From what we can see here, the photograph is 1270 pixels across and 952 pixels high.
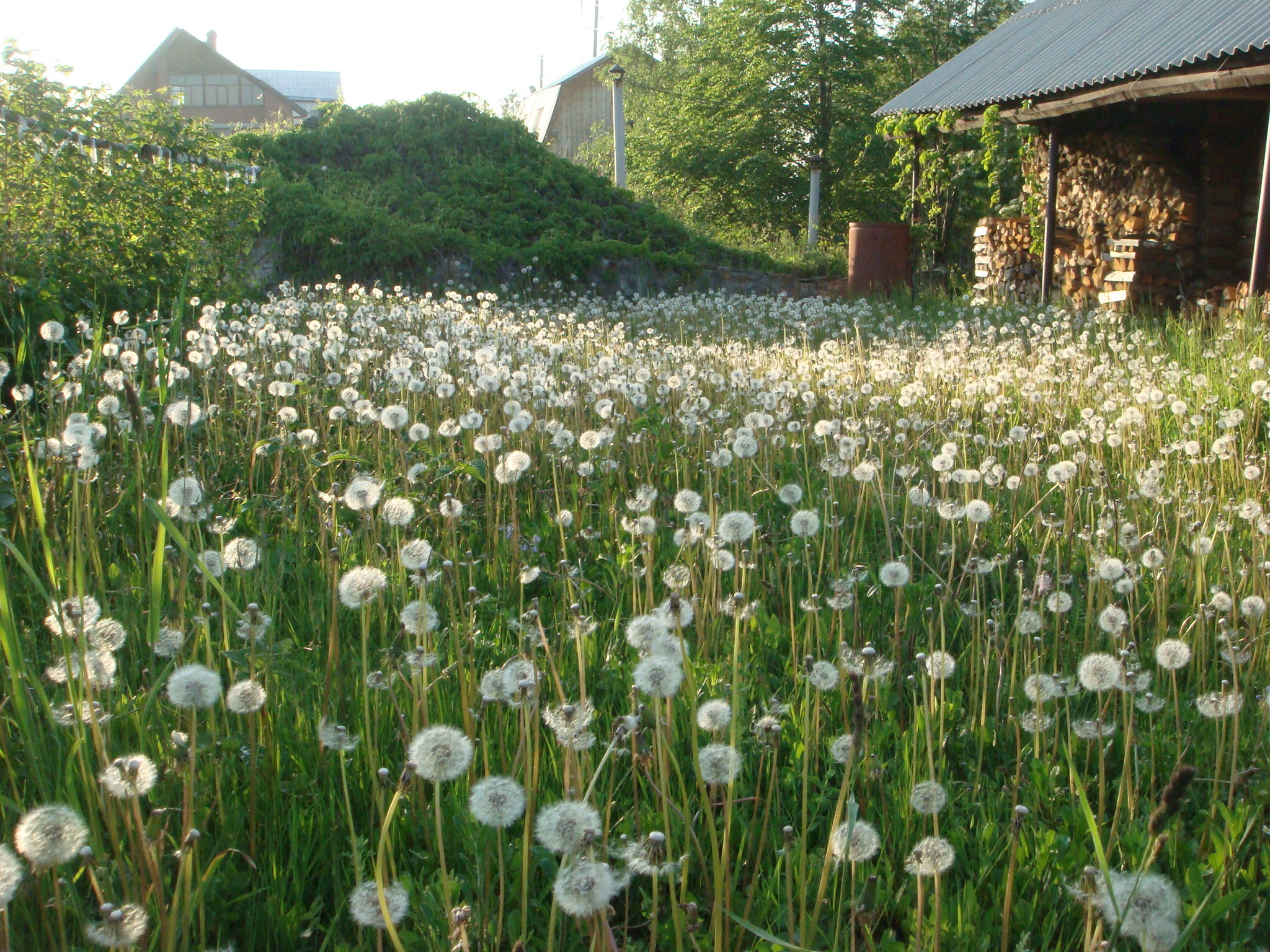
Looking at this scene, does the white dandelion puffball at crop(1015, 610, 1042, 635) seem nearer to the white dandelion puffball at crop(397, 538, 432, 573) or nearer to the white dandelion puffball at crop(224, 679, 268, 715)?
the white dandelion puffball at crop(397, 538, 432, 573)

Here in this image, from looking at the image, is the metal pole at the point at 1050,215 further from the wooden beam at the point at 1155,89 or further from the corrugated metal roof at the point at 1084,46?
the corrugated metal roof at the point at 1084,46

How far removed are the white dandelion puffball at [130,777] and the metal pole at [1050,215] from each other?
13533 millimetres

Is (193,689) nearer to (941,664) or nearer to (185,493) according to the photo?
(185,493)

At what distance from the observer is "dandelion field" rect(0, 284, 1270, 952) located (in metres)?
1.48

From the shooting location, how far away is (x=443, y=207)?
53.4 ft

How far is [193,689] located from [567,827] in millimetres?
628

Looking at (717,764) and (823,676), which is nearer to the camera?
(717,764)

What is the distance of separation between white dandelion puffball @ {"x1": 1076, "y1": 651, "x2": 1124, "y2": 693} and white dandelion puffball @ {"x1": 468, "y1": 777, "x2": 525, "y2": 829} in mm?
1070

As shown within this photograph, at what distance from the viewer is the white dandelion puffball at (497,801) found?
4.23 feet

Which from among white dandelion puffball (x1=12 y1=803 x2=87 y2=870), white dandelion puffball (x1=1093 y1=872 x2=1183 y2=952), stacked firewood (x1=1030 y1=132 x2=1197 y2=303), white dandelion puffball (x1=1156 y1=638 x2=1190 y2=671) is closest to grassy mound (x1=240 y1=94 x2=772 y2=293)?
stacked firewood (x1=1030 y1=132 x2=1197 y2=303)

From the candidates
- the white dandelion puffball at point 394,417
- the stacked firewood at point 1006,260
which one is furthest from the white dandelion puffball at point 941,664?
the stacked firewood at point 1006,260

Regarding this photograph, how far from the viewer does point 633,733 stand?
1.42 m

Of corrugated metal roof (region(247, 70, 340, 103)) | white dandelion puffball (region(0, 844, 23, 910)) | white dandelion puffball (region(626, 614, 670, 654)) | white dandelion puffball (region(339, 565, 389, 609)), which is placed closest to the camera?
white dandelion puffball (region(0, 844, 23, 910))

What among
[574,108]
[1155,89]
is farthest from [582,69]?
[1155,89]
